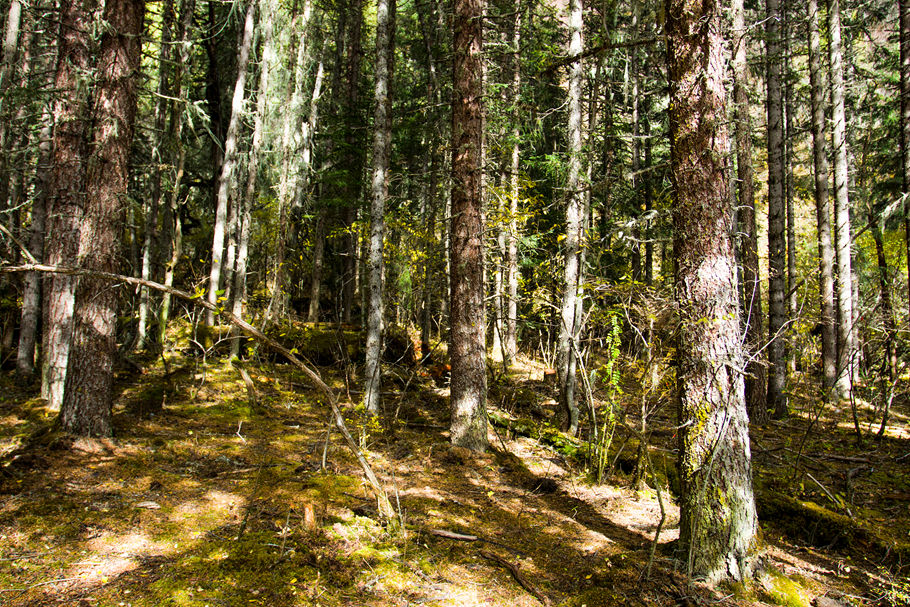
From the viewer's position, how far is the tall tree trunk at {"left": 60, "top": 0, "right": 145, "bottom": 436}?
6.04 meters

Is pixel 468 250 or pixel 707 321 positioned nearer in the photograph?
pixel 707 321

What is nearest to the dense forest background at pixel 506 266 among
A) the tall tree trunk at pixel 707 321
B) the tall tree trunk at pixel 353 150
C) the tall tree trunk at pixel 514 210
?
the tall tree trunk at pixel 707 321

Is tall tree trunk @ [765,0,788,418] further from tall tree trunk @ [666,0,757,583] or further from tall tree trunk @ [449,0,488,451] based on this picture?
tall tree trunk @ [666,0,757,583]

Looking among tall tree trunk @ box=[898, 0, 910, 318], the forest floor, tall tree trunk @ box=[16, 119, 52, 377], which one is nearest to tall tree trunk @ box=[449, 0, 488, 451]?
the forest floor

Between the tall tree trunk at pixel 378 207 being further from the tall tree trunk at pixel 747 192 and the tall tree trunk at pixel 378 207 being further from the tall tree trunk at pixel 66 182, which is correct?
the tall tree trunk at pixel 747 192

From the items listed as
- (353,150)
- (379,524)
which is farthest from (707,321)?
(353,150)

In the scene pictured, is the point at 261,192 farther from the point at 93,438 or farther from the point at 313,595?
the point at 313,595

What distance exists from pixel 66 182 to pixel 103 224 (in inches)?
97.1

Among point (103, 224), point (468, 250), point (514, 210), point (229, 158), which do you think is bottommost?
point (103, 224)

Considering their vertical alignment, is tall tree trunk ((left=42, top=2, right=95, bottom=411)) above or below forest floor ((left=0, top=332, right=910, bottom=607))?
above

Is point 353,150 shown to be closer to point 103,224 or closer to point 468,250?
point 468,250

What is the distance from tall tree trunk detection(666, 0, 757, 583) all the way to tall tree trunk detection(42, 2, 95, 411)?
774 centimetres

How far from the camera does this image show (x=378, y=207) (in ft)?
31.3

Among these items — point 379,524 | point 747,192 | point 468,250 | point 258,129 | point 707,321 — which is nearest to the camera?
point 707,321
